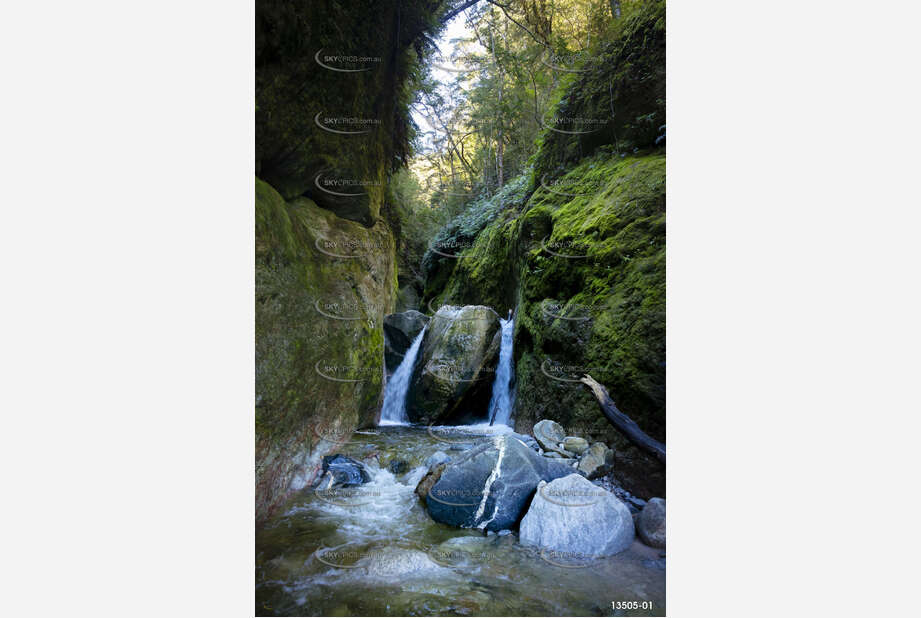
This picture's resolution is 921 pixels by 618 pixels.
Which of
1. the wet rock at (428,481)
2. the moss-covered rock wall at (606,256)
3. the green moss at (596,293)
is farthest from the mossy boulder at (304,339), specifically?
the green moss at (596,293)

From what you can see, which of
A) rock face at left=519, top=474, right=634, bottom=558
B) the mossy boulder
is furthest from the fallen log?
the mossy boulder

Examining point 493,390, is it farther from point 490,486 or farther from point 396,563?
point 396,563

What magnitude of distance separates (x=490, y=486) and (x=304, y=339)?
2.37 m

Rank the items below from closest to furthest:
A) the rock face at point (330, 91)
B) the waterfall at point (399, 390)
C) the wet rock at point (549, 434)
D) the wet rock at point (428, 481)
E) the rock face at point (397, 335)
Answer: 1. the rock face at point (330, 91)
2. the wet rock at point (428, 481)
3. the wet rock at point (549, 434)
4. the waterfall at point (399, 390)
5. the rock face at point (397, 335)

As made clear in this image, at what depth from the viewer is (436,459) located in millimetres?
4871

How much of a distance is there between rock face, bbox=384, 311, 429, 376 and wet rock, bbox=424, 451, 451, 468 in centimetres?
368

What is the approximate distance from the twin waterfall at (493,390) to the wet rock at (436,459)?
6.39 ft

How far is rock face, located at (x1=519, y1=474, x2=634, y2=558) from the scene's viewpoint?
325 cm

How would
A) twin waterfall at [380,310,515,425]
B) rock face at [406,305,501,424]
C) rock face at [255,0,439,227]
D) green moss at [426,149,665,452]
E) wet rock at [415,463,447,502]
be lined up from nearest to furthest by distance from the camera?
rock face at [255,0,439,227], green moss at [426,149,665,452], wet rock at [415,463,447,502], twin waterfall at [380,310,515,425], rock face at [406,305,501,424]

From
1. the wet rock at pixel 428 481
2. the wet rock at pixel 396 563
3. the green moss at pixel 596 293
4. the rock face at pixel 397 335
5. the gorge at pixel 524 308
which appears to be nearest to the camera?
the wet rock at pixel 396 563

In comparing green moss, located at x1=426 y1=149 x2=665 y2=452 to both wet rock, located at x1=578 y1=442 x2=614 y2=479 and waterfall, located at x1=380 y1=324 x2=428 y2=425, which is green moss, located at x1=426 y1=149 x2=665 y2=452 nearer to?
wet rock, located at x1=578 y1=442 x2=614 y2=479

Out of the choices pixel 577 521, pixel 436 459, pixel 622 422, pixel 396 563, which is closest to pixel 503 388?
pixel 436 459

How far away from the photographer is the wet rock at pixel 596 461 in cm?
408

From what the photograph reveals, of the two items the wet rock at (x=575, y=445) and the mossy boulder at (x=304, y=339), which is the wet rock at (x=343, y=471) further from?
the wet rock at (x=575, y=445)
